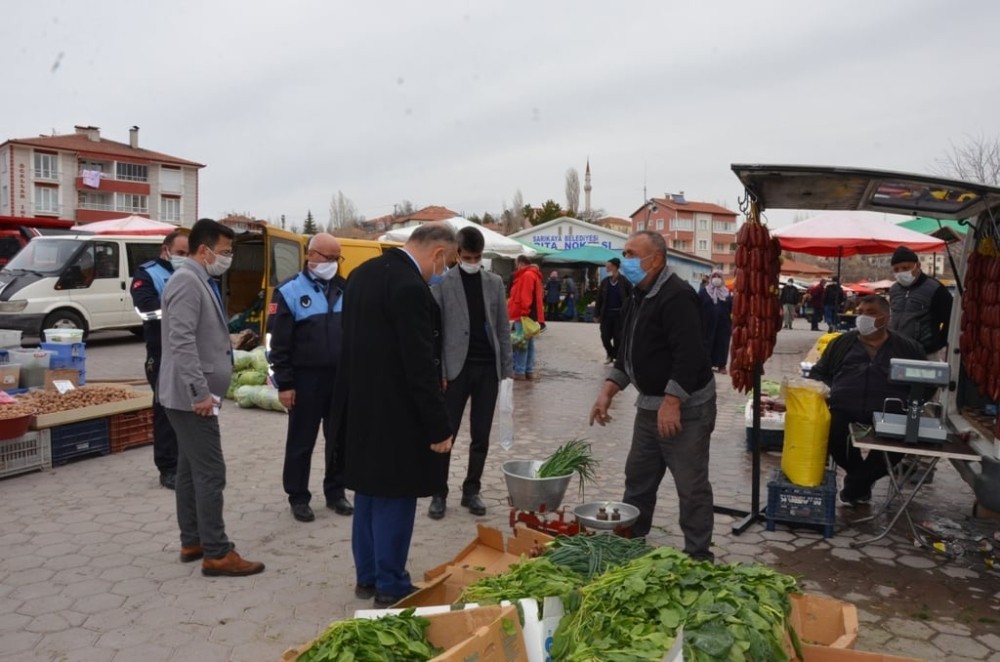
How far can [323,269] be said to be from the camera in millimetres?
5422

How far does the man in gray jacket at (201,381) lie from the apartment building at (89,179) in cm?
6252

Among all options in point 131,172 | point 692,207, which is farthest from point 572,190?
point 131,172

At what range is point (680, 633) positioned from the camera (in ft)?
7.93

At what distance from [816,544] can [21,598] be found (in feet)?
16.2

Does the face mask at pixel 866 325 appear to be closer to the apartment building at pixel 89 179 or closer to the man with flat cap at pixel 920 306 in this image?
the man with flat cap at pixel 920 306

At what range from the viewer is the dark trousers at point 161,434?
19.2 ft

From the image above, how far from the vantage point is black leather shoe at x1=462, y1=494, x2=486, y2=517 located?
5648 millimetres

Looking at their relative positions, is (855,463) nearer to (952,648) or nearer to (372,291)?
(952,648)

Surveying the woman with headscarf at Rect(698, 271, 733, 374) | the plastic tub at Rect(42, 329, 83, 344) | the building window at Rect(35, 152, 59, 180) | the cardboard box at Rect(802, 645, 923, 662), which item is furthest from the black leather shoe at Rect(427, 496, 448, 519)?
the building window at Rect(35, 152, 59, 180)

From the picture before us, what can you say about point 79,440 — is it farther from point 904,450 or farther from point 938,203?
point 938,203

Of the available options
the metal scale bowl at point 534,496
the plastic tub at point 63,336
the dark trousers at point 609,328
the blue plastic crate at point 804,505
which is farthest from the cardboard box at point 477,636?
the dark trousers at point 609,328

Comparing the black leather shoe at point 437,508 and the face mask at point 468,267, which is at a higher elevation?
the face mask at point 468,267

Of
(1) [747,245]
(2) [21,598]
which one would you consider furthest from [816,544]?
(2) [21,598]

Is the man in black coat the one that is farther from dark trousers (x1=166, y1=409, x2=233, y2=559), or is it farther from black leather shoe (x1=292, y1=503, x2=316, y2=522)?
black leather shoe (x1=292, y1=503, x2=316, y2=522)
